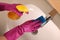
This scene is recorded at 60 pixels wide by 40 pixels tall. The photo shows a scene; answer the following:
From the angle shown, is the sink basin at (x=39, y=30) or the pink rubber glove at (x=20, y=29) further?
the sink basin at (x=39, y=30)

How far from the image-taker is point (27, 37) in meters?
0.98

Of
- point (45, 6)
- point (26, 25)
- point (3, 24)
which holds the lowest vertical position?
point (3, 24)

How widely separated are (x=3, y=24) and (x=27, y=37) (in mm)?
153

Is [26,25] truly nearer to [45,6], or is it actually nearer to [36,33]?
Result: [36,33]

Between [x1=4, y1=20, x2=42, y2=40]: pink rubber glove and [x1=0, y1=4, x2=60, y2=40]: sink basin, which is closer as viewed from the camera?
[x1=4, y1=20, x2=42, y2=40]: pink rubber glove

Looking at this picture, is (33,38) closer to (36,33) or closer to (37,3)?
(36,33)

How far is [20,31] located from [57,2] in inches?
18.7

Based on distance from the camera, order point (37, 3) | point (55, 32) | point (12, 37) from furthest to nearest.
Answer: point (37, 3) < point (55, 32) < point (12, 37)

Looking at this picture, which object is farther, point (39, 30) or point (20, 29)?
point (39, 30)

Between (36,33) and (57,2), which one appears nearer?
(36,33)

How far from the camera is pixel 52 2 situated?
1.10 m

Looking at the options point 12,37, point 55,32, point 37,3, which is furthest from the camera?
point 37,3

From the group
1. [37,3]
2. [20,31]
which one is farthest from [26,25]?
[37,3]

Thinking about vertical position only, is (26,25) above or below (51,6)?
below
